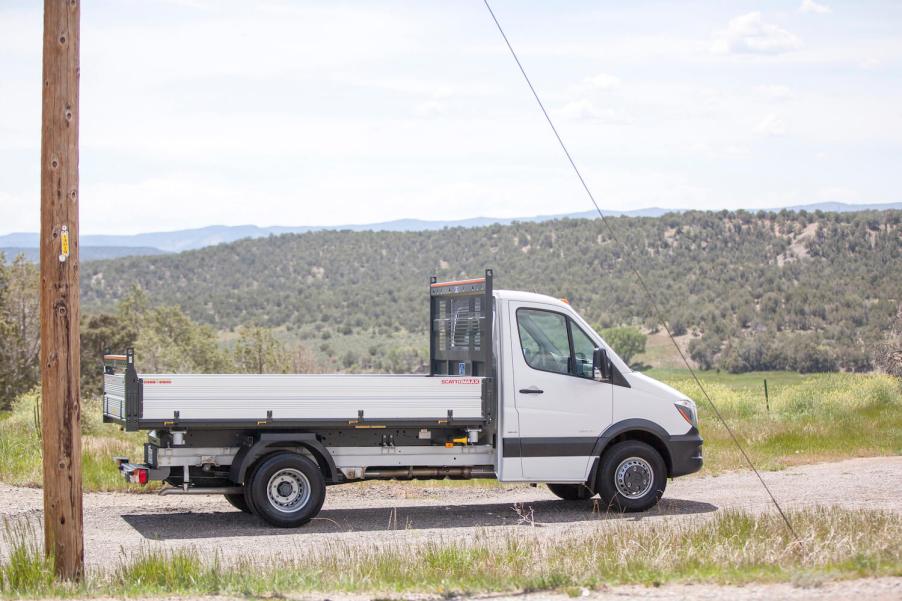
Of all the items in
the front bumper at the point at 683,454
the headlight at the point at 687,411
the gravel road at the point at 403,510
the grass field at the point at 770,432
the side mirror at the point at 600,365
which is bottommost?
the gravel road at the point at 403,510

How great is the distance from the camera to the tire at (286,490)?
11.4 metres

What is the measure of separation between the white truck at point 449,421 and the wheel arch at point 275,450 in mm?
16

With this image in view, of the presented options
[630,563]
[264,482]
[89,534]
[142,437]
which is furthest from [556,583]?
[142,437]

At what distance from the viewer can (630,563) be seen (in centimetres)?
858

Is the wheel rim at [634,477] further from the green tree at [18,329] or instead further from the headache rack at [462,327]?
the green tree at [18,329]

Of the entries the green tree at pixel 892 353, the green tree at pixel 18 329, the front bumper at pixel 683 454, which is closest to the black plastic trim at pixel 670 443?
the front bumper at pixel 683 454

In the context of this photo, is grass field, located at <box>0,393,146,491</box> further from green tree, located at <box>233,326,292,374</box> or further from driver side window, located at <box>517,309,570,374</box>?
green tree, located at <box>233,326,292,374</box>

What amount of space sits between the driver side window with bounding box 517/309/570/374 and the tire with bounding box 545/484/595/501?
1.80m

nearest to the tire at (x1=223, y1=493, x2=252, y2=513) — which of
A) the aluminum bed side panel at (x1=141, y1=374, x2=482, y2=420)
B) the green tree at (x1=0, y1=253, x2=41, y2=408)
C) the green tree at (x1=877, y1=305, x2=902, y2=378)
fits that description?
the aluminum bed side panel at (x1=141, y1=374, x2=482, y2=420)

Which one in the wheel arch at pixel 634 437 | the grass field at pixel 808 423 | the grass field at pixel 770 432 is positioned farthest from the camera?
the grass field at pixel 808 423

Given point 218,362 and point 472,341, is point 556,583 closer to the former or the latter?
point 472,341

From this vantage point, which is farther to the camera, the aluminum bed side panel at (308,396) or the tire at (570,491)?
the tire at (570,491)

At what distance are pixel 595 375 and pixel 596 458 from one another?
893 mm

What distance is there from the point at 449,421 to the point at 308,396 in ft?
4.84
